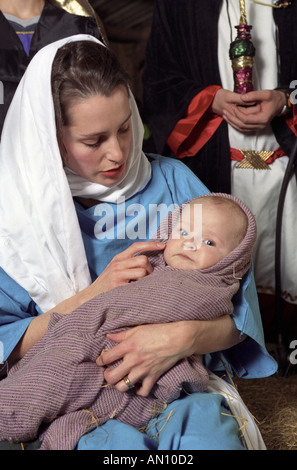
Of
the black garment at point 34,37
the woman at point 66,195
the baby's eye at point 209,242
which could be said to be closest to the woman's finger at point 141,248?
the woman at point 66,195

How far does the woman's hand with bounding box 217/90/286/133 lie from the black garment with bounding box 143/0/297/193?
0.12 metres

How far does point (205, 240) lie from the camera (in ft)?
5.49

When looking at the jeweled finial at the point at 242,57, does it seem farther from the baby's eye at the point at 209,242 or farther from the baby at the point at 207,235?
the baby's eye at the point at 209,242

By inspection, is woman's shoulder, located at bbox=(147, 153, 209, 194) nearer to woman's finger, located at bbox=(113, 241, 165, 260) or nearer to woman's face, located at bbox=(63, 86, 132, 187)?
woman's face, located at bbox=(63, 86, 132, 187)

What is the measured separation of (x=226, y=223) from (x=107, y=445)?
676 mm

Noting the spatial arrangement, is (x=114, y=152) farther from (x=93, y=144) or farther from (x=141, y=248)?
(x=141, y=248)

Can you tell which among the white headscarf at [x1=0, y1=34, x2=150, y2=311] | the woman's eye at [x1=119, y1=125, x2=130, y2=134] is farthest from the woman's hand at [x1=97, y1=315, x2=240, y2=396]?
the woman's eye at [x1=119, y1=125, x2=130, y2=134]

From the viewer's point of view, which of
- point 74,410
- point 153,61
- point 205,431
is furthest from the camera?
point 153,61

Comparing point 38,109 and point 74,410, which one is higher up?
point 38,109

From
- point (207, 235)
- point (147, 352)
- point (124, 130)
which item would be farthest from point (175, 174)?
point (147, 352)

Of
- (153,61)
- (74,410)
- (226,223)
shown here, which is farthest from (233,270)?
(153,61)

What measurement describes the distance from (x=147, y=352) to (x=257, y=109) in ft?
4.23

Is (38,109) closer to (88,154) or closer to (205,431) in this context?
(88,154)

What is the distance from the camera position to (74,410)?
150cm
